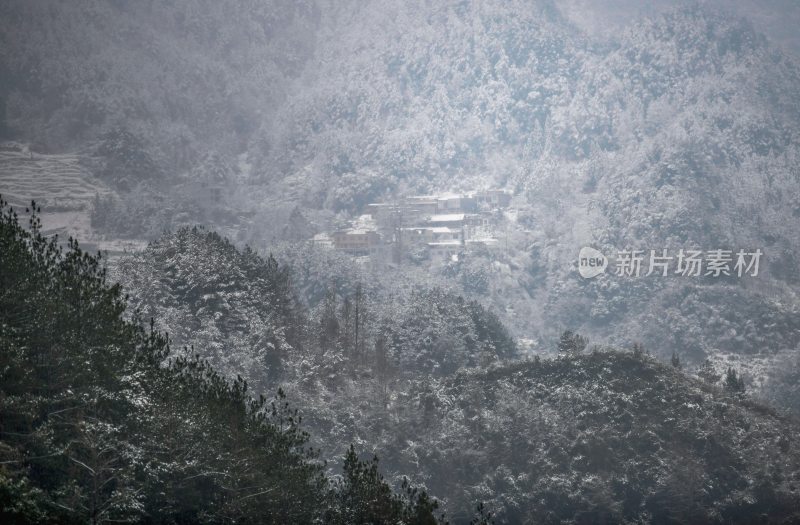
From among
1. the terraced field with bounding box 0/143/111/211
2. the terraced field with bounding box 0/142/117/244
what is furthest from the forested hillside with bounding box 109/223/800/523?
the terraced field with bounding box 0/143/111/211

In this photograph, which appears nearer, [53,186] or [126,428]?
[126,428]

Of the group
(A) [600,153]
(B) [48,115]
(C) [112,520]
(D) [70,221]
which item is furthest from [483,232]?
(C) [112,520]

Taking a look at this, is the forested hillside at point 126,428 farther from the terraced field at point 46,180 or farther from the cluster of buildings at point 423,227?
the cluster of buildings at point 423,227

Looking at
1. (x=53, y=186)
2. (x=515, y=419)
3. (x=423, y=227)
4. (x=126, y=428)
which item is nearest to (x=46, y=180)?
(x=53, y=186)

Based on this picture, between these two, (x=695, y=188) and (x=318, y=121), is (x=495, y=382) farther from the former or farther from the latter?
(x=318, y=121)

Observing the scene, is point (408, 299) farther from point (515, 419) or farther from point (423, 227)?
→ point (423, 227)

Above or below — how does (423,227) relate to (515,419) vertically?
above

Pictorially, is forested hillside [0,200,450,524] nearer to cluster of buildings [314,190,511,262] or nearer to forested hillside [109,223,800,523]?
forested hillside [109,223,800,523]

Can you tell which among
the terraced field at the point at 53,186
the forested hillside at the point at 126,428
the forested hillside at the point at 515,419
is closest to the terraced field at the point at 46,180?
the terraced field at the point at 53,186
